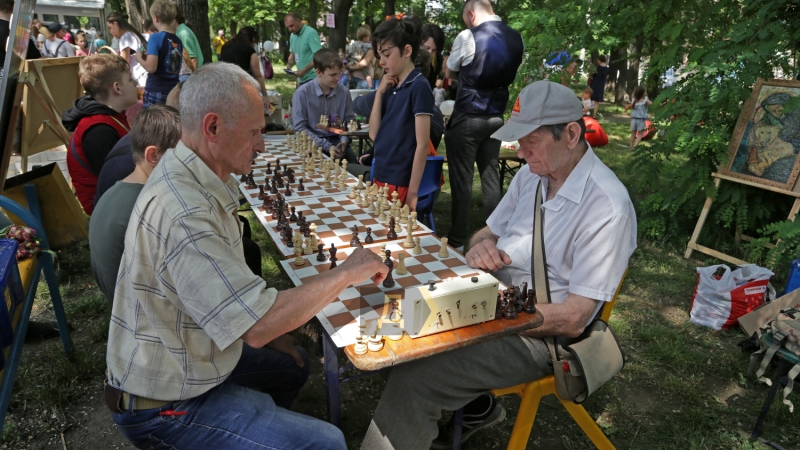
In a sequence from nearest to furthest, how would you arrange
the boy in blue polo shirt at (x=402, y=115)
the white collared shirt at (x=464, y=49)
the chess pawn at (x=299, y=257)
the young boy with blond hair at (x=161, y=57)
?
the chess pawn at (x=299, y=257) → the boy in blue polo shirt at (x=402, y=115) → the white collared shirt at (x=464, y=49) → the young boy with blond hair at (x=161, y=57)

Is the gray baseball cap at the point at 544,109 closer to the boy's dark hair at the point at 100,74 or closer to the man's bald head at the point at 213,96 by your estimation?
the man's bald head at the point at 213,96

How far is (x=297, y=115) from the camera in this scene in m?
5.73

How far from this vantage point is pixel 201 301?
1482 mm

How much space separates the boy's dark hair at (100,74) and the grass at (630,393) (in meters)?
1.66

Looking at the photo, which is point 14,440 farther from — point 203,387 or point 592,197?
point 592,197

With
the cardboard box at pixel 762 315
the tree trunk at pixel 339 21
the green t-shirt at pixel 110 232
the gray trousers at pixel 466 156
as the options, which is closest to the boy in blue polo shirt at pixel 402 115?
the gray trousers at pixel 466 156

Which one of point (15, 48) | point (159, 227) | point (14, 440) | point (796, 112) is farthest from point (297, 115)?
point (796, 112)

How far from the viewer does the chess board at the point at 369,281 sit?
1.95 m

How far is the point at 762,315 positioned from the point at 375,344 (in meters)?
3.28

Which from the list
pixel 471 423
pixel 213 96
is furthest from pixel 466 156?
pixel 213 96

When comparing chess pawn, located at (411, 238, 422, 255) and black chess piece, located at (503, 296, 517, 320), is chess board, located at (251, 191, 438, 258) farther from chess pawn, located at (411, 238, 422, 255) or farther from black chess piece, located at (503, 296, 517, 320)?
black chess piece, located at (503, 296, 517, 320)

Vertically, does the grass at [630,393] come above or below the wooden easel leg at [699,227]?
below

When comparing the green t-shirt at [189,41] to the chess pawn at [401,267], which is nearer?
the chess pawn at [401,267]

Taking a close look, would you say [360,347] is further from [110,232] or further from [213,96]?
[110,232]
